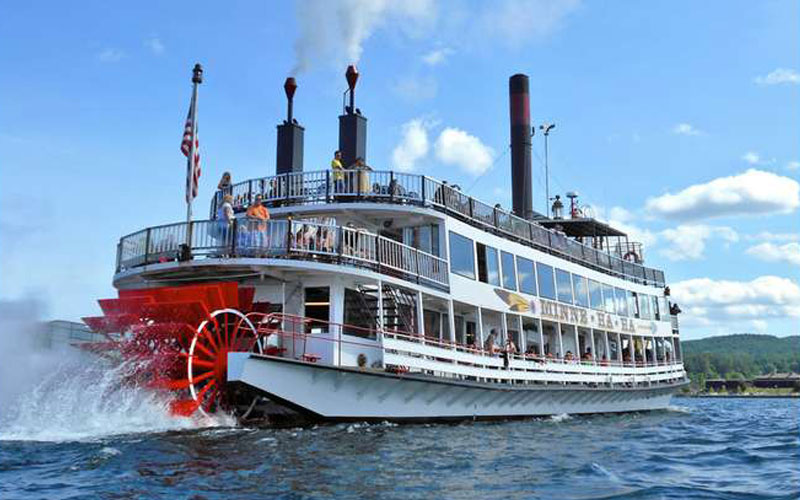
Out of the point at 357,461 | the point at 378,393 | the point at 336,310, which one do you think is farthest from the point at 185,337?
the point at 357,461

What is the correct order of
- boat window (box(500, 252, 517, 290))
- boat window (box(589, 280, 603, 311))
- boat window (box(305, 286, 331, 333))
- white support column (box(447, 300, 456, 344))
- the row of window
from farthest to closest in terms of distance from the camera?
boat window (box(589, 280, 603, 311)), boat window (box(500, 252, 517, 290)), the row of window, white support column (box(447, 300, 456, 344)), boat window (box(305, 286, 331, 333))

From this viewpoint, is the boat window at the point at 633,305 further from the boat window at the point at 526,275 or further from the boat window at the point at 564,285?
the boat window at the point at 526,275

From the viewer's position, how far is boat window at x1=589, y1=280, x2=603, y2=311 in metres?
24.0

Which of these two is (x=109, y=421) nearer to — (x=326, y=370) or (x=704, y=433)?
(x=326, y=370)

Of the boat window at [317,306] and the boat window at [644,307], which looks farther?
the boat window at [644,307]

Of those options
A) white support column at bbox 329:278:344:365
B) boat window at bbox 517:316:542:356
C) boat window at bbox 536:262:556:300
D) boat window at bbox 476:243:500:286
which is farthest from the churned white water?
boat window at bbox 517:316:542:356

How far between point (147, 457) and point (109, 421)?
382cm

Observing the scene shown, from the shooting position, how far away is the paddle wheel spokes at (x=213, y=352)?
13.2 m

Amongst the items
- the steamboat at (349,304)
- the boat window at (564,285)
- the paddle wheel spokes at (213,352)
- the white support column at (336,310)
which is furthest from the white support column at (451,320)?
the boat window at (564,285)

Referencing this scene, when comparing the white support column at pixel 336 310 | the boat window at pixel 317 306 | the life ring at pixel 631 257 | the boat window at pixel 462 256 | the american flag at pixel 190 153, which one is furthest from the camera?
the life ring at pixel 631 257

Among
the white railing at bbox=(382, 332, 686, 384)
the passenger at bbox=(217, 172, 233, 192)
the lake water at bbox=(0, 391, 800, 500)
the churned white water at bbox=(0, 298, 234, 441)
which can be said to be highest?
the passenger at bbox=(217, 172, 233, 192)

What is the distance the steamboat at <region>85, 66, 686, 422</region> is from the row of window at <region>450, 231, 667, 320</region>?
0.06 metres

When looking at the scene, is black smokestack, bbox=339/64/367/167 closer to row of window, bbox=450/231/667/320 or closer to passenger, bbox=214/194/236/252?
row of window, bbox=450/231/667/320

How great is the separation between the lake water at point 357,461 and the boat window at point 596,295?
919 cm
